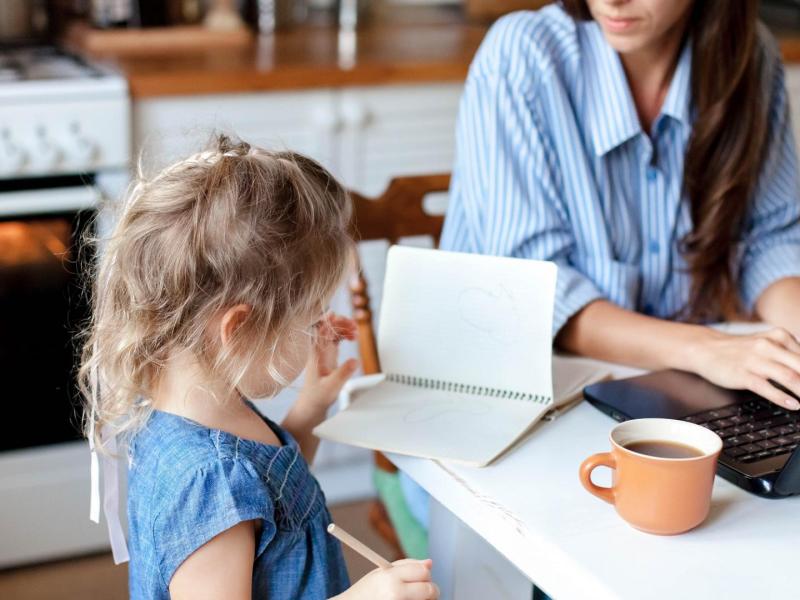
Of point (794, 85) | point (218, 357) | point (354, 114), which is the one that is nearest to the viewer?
point (218, 357)

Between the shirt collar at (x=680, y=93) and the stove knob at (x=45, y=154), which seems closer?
the shirt collar at (x=680, y=93)

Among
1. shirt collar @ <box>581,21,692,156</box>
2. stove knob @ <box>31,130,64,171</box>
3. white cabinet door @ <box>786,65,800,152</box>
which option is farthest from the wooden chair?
white cabinet door @ <box>786,65,800,152</box>

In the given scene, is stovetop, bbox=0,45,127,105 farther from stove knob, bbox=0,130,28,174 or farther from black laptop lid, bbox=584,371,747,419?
black laptop lid, bbox=584,371,747,419

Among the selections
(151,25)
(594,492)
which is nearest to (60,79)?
(151,25)

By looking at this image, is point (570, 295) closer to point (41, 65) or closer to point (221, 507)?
point (221, 507)

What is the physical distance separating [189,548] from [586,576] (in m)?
0.33

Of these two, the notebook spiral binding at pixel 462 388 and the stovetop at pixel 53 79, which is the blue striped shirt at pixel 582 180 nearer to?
the notebook spiral binding at pixel 462 388

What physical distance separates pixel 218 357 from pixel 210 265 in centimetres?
9

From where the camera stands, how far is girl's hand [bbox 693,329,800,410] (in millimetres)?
1143

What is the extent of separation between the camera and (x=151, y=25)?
241 cm

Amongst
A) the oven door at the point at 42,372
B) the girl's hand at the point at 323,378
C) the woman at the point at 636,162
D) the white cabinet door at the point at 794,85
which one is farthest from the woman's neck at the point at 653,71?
the white cabinet door at the point at 794,85

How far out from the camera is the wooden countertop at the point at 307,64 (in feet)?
6.78

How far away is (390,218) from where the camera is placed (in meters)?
1.58

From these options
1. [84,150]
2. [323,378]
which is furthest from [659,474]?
[84,150]
